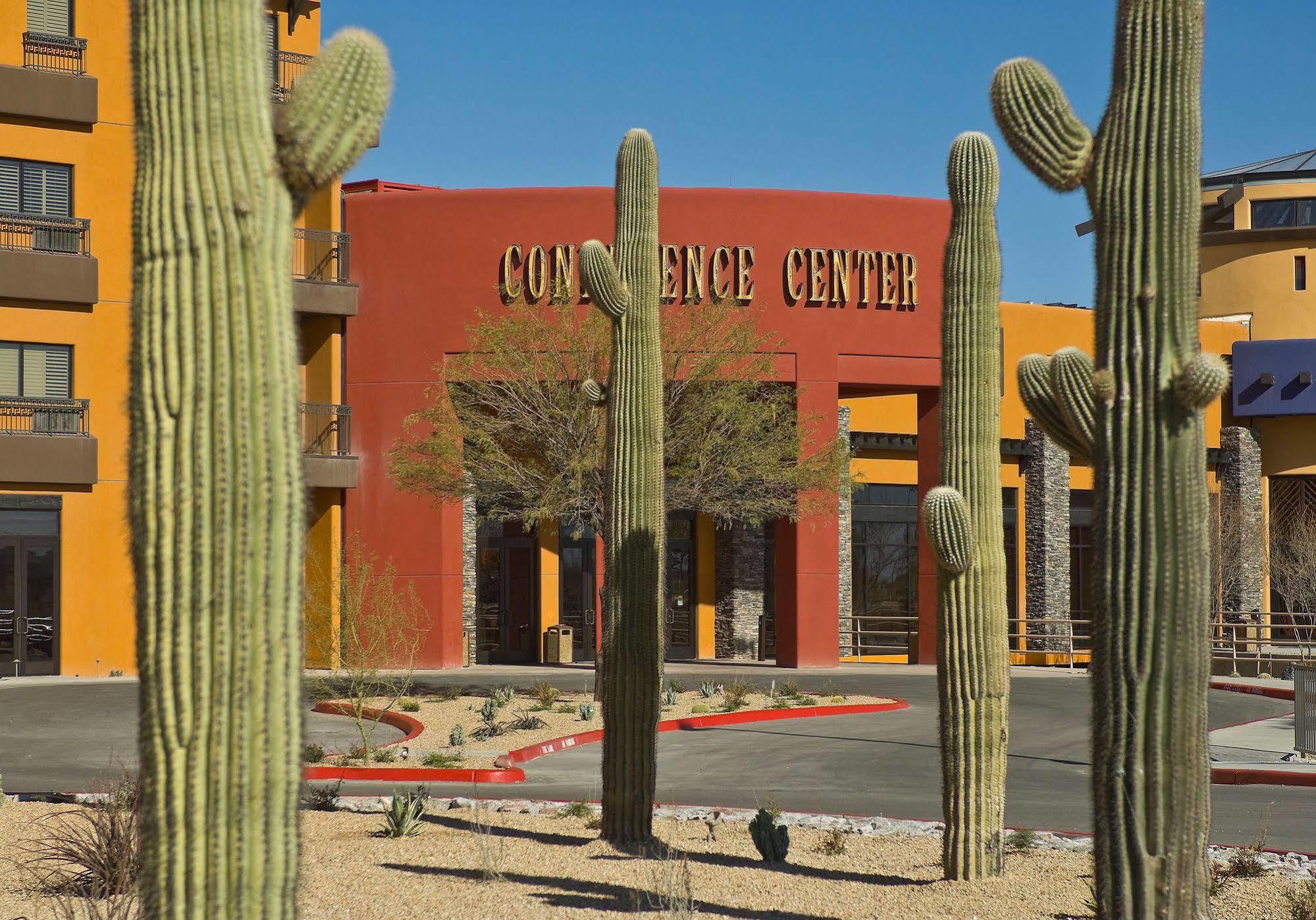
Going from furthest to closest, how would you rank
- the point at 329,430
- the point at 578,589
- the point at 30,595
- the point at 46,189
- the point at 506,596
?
the point at 578,589 → the point at 506,596 → the point at 329,430 → the point at 30,595 → the point at 46,189

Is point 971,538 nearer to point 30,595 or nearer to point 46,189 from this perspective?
point 30,595

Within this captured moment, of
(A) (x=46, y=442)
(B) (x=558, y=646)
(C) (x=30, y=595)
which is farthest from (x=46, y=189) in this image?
(B) (x=558, y=646)

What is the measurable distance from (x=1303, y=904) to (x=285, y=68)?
2662cm

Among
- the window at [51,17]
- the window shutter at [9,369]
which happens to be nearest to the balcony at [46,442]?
the window shutter at [9,369]

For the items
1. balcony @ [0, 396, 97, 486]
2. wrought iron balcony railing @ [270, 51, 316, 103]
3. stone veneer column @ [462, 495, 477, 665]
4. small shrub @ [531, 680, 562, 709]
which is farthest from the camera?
stone veneer column @ [462, 495, 477, 665]

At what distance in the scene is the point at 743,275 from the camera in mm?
29297

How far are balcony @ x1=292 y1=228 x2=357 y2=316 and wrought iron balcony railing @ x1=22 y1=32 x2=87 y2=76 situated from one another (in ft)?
16.9

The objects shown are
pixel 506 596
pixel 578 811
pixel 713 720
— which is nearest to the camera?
pixel 578 811

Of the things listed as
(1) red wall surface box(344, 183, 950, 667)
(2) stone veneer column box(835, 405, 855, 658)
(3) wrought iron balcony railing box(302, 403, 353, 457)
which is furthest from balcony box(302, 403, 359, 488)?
(2) stone veneer column box(835, 405, 855, 658)

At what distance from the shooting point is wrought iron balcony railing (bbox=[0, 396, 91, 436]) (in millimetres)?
26641

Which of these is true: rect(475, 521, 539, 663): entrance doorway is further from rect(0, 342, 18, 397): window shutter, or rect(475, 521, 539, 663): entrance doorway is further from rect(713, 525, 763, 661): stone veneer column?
rect(0, 342, 18, 397): window shutter

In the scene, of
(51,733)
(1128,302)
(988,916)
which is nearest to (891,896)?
(988,916)

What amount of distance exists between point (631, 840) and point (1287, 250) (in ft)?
133

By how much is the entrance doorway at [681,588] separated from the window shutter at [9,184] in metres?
15.7
